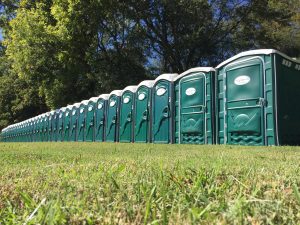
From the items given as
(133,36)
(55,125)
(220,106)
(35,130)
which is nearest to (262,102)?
(220,106)

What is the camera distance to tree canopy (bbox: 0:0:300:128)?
21250 millimetres

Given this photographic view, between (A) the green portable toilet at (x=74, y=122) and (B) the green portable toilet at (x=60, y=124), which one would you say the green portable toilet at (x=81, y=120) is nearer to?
(A) the green portable toilet at (x=74, y=122)

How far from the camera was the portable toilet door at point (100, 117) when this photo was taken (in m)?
15.4

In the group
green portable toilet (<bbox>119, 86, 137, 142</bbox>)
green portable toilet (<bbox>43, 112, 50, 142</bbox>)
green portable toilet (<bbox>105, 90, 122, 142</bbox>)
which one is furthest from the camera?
green portable toilet (<bbox>43, 112, 50, 142</bbox>)

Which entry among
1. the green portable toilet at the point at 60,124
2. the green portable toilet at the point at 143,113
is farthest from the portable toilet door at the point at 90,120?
the green portable toilet at the point at 60,124

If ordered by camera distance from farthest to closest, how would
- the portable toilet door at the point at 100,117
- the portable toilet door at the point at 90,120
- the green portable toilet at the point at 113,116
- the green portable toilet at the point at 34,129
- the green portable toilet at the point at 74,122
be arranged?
the green portable toilet at the point at 34,129, the green portable toilet at the point at 74,122, the portable toilet door at the point at 90,120, the portable toilet door at the point at 100,117, the green portable toilet at the point at 113,116

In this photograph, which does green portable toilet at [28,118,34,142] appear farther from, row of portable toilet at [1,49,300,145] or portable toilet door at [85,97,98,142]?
row of portable toilet at [1,49,300,145]

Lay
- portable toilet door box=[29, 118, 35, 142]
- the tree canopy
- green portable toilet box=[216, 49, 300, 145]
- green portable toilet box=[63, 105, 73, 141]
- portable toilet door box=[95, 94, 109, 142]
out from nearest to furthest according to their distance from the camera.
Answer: green portable toilet box=[216, 49, 300, 145] → portable toilet door box=[95, 94, 109, 142] → green portable toilet box=[63, 105, 73, 141] → the tree canopy → portable toilet door box=[29, 118, 35, 142]

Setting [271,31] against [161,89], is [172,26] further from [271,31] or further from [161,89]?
[161,89]

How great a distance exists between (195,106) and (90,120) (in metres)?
7.53

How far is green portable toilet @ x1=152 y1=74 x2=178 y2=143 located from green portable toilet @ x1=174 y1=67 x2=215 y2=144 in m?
0.17

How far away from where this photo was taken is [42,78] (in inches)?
932

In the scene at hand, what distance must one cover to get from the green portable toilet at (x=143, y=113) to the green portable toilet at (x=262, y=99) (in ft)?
10.9

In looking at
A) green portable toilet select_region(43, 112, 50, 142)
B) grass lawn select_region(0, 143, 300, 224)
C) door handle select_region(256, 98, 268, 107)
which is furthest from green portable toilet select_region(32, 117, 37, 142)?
grass lawn select_region(0, 143, 300, 224)
